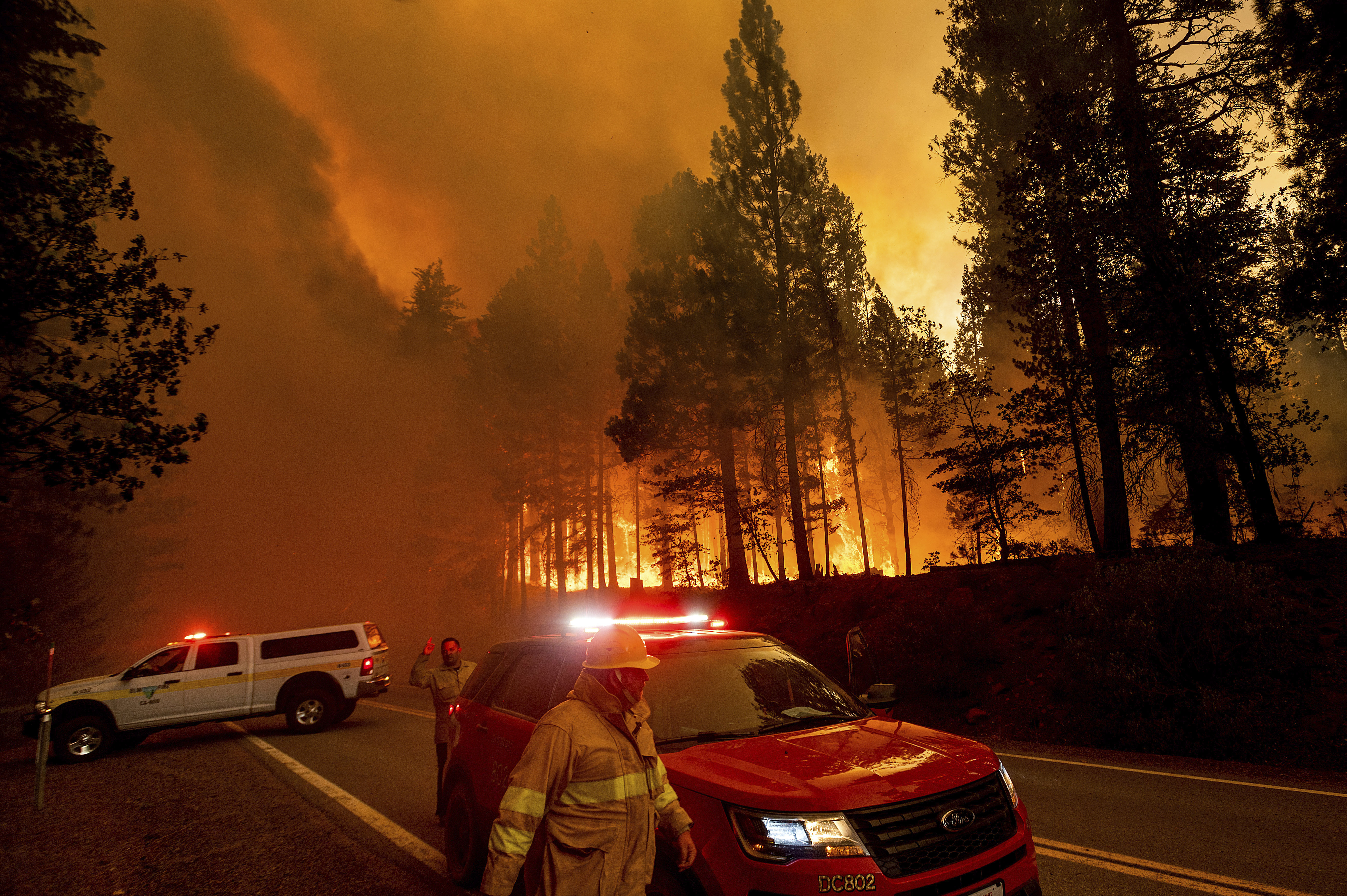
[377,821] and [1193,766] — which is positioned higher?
[377,821]

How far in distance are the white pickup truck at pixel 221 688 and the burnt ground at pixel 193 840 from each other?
1873mm

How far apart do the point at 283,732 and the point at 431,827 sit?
10086 millimetres

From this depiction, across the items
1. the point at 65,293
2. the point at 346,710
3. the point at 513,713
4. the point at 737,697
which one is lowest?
the point at 346,710

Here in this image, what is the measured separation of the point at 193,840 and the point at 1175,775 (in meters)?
10.4

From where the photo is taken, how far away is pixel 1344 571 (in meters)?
11.2

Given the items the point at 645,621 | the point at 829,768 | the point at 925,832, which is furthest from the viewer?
the point at 645,621

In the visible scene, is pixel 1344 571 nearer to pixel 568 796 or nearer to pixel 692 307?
pixel 568 796

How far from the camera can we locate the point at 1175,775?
7844 millimetres

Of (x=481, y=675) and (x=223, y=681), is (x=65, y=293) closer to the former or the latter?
(x=223, y=681)

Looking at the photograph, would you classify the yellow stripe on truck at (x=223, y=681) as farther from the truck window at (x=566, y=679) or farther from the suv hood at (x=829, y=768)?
the suv hood at (x=829, y=768)

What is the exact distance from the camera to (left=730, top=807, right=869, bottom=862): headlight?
9.16 ft

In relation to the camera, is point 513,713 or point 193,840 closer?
point 513,713

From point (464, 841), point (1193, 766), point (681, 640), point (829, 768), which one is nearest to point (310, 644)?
point (464, 841)

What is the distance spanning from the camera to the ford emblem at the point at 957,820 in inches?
118
